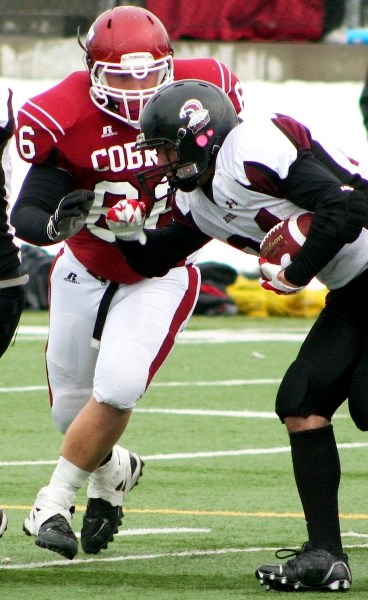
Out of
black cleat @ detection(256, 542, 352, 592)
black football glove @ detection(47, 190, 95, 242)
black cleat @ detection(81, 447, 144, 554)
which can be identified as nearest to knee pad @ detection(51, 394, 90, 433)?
black cleat @ detection(81, 447, 144, 554)

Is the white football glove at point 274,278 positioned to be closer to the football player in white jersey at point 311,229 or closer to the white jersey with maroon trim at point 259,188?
the football player in white jersey at point 311,229

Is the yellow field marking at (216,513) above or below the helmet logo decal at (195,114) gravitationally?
below

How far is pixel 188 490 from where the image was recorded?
6.09 meters

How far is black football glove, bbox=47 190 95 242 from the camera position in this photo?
457 cm

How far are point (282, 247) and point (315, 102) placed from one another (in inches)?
437

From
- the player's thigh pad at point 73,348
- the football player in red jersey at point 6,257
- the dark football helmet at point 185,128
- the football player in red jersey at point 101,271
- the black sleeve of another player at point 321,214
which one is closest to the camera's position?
the black sleeve of another player at point 321,214

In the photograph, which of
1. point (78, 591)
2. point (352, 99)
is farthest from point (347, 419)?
point (352, 99)

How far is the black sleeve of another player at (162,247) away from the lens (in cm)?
480

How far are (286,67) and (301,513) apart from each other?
1026 centimetres

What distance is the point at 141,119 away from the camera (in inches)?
182

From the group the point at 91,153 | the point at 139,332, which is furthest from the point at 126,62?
the point at 139,332

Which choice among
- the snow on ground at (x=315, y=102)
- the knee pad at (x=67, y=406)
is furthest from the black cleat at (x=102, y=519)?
the snow on ground at (x=315, y=102)

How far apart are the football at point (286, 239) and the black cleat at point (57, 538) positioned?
1.08 meters

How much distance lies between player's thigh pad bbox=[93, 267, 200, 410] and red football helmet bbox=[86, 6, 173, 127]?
1.92 ft
